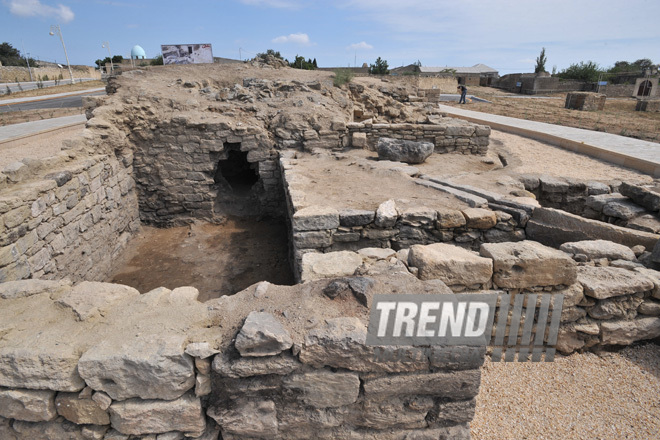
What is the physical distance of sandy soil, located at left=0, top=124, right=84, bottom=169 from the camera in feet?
28.8

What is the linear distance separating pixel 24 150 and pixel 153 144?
14.3 feet

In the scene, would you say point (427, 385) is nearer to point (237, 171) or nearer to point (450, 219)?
point (450, 219)

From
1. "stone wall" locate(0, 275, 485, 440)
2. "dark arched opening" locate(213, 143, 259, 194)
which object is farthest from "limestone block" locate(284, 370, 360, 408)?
"dark arched opening" locate(213, 143, 259, 194)

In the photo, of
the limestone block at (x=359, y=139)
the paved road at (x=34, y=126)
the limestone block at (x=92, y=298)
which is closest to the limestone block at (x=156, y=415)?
the limestone block at (x=92, y=298)

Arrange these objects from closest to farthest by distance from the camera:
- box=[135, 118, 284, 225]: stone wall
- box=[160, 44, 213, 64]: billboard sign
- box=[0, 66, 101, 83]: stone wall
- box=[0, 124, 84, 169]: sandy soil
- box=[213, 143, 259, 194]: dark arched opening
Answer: box=[135, 118, 284, 225]: stone wall < box=[0, 124, 84, 169]: sandy soil < box=[213, 143, 259, 194]: dark arched opening < box=[160, 44, 213, 64]: billboard sign < box=[0, 66, 101, 83]: stone wall

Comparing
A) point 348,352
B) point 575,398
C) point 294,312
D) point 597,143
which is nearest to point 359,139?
point 575,398

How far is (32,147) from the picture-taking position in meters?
9.97

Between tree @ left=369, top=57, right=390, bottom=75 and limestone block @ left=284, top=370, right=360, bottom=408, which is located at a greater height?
tree @ left=369, top=57, right=390, bottom=75

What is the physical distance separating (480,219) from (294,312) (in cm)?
332

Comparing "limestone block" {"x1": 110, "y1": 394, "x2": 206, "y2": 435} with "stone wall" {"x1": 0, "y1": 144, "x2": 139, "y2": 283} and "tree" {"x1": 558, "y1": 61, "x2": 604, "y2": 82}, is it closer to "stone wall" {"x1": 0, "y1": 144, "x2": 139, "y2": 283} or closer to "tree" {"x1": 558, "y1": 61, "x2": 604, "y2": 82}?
"stone wall" {"x1": 0, "y1": 144, "x2": 139, "y2": 283}

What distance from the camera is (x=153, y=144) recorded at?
8.09 m

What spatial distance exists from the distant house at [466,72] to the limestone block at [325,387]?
3536 cm

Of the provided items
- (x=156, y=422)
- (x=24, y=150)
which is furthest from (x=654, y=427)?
(x=24, y=150)

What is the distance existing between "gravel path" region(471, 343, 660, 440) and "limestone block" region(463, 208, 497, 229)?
1890 mm
